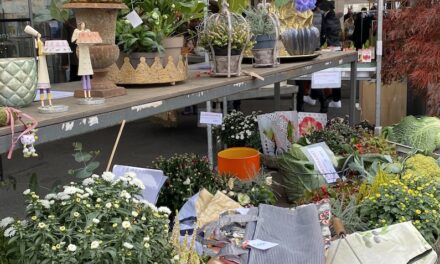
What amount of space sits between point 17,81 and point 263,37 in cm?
154

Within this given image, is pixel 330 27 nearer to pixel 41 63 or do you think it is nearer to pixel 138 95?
pixel 138 95

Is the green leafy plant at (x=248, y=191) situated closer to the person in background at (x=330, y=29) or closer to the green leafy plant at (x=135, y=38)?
the green leafy plant at (x=135, y=38)

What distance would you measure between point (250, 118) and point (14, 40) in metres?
2.90

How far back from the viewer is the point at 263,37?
2.77 metres

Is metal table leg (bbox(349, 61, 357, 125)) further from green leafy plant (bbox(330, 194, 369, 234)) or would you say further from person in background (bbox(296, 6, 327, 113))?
person in background (bbox(296, 6, 327, 113))

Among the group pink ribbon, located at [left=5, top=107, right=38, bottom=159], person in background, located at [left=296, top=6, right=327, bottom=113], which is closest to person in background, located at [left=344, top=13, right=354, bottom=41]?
person in background, located at [left=296, top=6, right=327, bottom=113]

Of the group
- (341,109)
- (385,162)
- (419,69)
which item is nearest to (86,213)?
(385,162)

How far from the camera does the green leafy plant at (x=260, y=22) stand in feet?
9.03

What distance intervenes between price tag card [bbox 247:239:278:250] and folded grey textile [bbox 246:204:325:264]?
0.04ft

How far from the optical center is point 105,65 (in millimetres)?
1793

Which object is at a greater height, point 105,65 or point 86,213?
point 105,65

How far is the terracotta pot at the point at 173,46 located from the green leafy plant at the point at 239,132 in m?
2.00

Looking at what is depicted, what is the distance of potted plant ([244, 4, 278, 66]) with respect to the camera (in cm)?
276

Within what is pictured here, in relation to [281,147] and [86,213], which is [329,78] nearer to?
[281,147]
